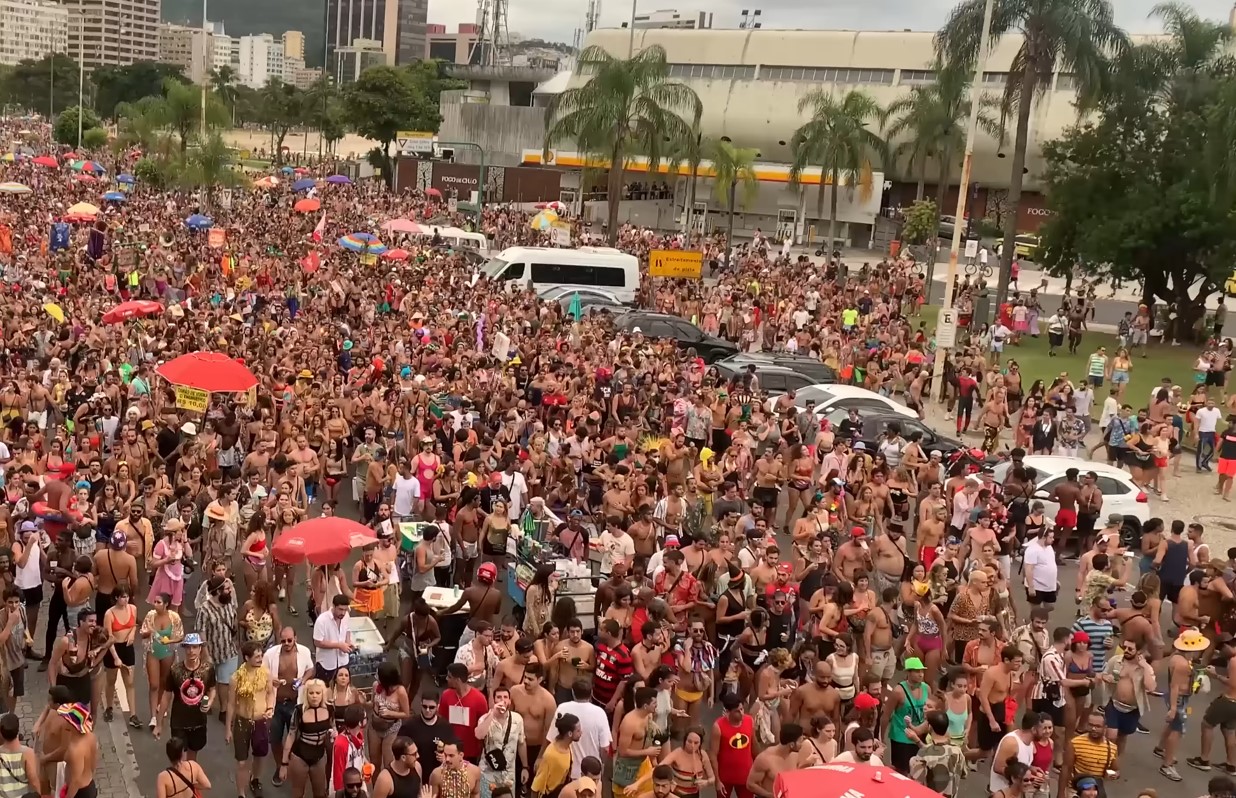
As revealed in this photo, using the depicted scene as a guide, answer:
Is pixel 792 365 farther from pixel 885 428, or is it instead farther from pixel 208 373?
pixel 208 373

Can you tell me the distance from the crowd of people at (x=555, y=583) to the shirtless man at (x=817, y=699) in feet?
0.07

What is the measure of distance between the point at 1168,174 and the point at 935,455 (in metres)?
20.2

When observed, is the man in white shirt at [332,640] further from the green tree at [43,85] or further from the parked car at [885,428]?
the green tree at [43,85]

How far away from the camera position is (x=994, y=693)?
9812 millimetres

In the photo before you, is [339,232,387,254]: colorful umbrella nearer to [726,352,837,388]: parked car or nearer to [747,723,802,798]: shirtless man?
[726,352,837,388]: parked car

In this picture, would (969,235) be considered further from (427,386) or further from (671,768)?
(671,768)

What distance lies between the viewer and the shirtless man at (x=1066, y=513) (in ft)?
50.5

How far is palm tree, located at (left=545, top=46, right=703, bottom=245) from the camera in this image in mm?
42531

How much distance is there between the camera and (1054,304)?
43.4 metres

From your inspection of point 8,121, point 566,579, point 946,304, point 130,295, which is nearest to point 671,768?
point 566,579

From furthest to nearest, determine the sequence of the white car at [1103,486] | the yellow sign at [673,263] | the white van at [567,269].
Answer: the white van at [567,269]
the yellow sign at [673,263]
the white car at [1103,486]

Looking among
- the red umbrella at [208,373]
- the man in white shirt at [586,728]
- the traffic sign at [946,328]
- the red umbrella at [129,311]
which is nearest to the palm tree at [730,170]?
the traffic sign at [946,328]

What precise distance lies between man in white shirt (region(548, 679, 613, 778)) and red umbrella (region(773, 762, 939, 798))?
5.39ft

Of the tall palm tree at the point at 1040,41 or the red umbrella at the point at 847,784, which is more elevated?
the tall palm tree at the point at 1040,41
